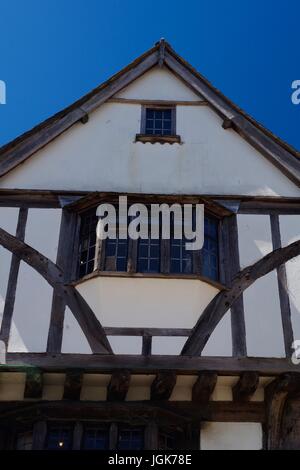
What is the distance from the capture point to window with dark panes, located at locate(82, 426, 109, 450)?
→ 26.9 ft

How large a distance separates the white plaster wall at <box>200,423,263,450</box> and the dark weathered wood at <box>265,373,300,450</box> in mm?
131

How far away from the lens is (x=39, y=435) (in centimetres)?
818

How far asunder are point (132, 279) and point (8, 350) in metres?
1.82

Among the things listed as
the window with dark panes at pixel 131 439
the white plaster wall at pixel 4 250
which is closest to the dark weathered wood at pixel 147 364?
the window with dark panes at pixel 131 439

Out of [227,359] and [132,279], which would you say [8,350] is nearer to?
[132,279]

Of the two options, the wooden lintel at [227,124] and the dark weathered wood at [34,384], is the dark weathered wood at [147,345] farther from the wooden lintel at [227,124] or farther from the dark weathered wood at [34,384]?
the wooden lintel at [227,124]

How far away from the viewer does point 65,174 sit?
1075 cm

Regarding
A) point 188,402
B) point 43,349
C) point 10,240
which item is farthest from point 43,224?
point 188,402

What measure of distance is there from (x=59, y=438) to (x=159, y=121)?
5.67 meters

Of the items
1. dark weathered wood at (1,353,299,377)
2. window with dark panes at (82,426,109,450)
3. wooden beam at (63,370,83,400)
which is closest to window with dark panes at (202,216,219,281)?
dark weathered wood at (1,353,299,377)

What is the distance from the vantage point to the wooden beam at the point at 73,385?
322 inches

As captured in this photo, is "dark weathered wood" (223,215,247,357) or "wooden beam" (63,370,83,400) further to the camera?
"dark weathered wood" (223,215,247,357)

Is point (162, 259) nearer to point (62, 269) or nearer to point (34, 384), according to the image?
point (62, 269)

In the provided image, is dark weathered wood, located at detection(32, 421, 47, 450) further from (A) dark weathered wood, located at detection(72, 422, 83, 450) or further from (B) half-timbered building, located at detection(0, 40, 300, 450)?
(A) dark weathered wood, located at detection(72, 422, 83, 450)
